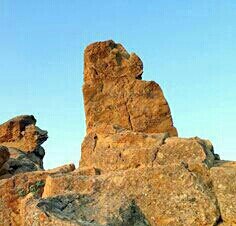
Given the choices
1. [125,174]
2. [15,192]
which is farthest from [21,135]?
[125,174]

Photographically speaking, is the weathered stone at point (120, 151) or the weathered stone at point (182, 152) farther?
the weathered stone at point (120, 151)

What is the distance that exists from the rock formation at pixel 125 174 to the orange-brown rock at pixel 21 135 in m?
15.7

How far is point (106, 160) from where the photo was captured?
19.2 metres

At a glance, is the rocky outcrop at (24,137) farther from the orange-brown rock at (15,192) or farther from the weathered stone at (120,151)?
the orange-brown rock at (15,192)

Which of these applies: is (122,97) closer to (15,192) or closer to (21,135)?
(15,192)

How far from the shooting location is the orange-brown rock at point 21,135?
1876 inches

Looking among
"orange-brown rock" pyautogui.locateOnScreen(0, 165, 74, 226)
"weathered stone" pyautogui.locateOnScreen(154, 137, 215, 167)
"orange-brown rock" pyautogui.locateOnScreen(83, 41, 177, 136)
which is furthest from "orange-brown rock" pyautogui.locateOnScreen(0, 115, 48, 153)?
"weathered stone" pyautogui.locateOnScreen(154, 137, 215, 167)

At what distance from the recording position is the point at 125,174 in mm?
14008

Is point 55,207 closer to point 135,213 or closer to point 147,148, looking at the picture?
point 135,213

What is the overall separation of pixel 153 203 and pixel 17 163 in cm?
2251

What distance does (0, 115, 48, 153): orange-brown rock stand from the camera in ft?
156

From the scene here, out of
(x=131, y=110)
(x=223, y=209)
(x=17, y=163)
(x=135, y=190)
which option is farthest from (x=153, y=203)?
(x=17, y=163)

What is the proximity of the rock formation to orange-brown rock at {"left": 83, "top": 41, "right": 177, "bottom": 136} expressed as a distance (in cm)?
7

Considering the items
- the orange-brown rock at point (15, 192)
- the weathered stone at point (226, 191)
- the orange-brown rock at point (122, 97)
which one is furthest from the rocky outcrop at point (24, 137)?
the weathered stone at point (226, 191)
